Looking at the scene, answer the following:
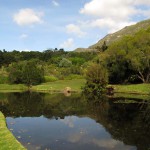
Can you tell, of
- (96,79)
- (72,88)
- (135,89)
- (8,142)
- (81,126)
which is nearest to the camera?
(8,142)

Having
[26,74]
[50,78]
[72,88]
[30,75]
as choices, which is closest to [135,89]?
[72,88]

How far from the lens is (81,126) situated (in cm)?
3622

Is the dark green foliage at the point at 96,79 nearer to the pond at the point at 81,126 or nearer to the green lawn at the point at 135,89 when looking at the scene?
the green lawn at the point at 135,89

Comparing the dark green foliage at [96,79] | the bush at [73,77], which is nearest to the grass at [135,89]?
the dark green foliage at [96,79]

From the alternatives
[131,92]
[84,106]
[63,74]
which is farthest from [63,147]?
[63,74]

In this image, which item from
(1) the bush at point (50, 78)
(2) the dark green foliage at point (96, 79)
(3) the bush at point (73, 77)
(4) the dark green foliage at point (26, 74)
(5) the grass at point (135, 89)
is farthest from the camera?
(3) the bush at point (73, 77)

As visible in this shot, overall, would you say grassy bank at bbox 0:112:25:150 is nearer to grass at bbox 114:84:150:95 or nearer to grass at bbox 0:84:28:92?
grass at bbox 114:84:150:95

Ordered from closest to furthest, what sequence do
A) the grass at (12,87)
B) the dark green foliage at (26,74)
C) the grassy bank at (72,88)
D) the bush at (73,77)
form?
the grassy bank at (72,88), the grass at (12,87), the dark green foliage at (26,74), the bush at (73,77)

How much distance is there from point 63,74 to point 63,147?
93990mm

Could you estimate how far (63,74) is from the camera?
119 m

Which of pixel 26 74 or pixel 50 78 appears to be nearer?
pixel 26 74

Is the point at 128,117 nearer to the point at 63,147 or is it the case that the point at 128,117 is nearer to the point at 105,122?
the point at 105,122

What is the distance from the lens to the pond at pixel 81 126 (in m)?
26.7

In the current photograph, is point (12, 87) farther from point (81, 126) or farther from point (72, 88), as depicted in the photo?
point (81, 126)
